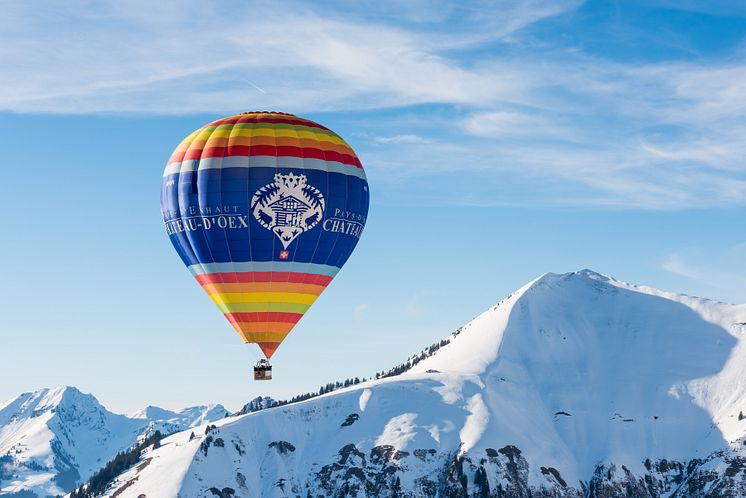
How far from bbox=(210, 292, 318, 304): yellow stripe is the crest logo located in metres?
4.19

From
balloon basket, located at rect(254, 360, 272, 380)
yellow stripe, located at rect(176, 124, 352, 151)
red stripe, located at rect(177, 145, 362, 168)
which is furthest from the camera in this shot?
yellow stripe, located at rect(176, 124, 352, 151)

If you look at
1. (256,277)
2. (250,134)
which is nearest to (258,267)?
(256,277)

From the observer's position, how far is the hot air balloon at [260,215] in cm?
9756

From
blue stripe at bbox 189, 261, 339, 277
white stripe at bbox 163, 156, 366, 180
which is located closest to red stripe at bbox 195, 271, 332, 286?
blue stripe at bbox 189, 261, 339, 277

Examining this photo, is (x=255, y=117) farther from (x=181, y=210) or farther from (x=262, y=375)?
(x=262, y=375)

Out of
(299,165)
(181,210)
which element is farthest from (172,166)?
(299,165)

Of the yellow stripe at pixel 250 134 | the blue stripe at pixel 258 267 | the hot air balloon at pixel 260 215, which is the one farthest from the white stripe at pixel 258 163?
the blue stripe at pixel 258 267

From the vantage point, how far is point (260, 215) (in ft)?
319

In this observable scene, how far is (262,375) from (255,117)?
2385 centimetres

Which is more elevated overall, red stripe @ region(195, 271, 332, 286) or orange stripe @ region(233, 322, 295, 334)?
red stripe @ region(195, 271, 332, 286)

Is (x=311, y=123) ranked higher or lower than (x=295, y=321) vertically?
higher

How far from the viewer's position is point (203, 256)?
9900 cm

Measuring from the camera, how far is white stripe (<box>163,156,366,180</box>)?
9812cm

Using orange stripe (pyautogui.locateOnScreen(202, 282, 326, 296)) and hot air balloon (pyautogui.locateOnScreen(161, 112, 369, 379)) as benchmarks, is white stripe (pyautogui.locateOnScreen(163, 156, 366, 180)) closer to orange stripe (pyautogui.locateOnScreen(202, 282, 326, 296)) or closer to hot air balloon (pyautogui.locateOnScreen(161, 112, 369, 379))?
hot air balloon (pyautogui.locateOnScreen(161, 112, 369, 379))
